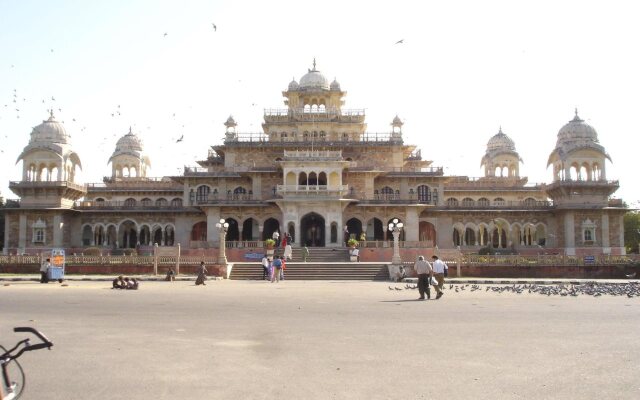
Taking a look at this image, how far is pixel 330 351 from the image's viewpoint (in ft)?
35.0

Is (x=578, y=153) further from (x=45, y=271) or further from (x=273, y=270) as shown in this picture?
(x=45, y=271)

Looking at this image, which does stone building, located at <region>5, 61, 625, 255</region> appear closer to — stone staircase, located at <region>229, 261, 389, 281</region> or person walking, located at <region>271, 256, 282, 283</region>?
stone staircase, located at <region>229, 261, 389, 281</region>

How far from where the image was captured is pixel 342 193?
50.1 m

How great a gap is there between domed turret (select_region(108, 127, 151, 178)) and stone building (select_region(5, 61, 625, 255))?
12.8 m

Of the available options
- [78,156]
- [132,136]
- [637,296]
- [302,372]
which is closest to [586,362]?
[302,372]

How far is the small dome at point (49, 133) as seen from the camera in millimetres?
56031

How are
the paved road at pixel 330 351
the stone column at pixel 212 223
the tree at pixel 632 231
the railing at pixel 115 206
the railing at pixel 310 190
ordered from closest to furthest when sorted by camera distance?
the paved road at pixel 330 351 → the railing at pixel 310 190 → the stone column at pixel 212 223 → the railing at pixel 115 206 → the tree at pixel 632 231

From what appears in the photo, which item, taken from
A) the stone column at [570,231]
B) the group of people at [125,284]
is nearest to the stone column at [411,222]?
the stone column at [570,231]

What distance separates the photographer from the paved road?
8211 millimetres

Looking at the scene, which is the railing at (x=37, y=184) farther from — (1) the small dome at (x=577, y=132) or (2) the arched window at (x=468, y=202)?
(1) the small dome at (x=577, y=132)

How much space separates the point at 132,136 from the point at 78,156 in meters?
17.0

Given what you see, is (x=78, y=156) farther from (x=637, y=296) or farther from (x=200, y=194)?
(x=637, y=296)

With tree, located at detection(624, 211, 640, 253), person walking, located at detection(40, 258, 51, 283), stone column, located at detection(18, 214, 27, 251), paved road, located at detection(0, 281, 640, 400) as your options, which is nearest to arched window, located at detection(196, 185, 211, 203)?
stone column, located at detection(18, 214, 27, 251)

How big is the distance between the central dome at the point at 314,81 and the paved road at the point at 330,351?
41.7 m
